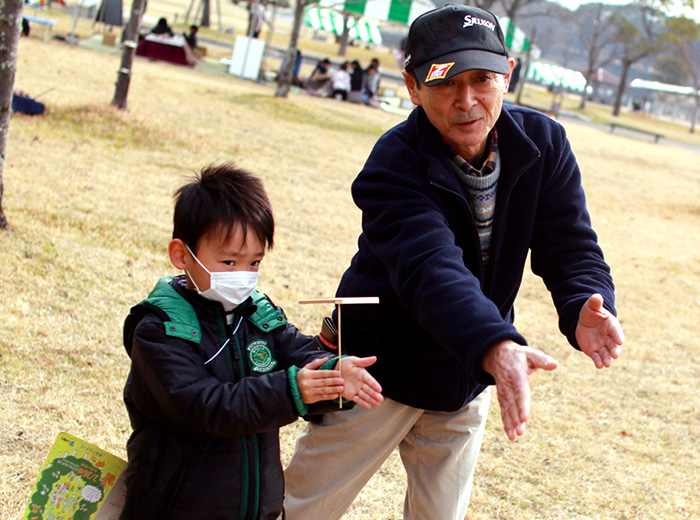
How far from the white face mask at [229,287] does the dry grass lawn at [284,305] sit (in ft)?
4.74

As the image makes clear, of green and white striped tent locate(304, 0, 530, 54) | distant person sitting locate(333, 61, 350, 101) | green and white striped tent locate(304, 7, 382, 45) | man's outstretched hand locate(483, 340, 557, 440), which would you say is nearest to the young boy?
man's outstretched hand locate(483, 340, 557, 440)

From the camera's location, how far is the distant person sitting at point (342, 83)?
2234 centimetres

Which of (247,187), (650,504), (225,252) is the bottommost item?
(650,504)

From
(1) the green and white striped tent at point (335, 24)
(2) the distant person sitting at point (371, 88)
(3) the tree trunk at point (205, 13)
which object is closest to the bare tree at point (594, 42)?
(1) the green and white striped tent at point (335, 24)

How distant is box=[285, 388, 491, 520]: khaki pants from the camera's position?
250 cm

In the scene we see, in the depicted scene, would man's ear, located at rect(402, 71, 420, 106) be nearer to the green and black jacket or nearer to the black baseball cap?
the black baseball cap

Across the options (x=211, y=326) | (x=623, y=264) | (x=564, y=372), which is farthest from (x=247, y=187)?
(x=623, y=264)

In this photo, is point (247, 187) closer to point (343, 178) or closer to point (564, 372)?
point (564, 372)

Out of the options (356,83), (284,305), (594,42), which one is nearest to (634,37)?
(594,42)

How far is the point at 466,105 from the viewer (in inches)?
85.7

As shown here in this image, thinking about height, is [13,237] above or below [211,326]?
below

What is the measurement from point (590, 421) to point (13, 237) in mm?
4005

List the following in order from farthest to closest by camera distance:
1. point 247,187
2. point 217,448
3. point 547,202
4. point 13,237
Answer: point 13,237
point 547,202
point 247,187
point 217,448

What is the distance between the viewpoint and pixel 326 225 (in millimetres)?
7910
